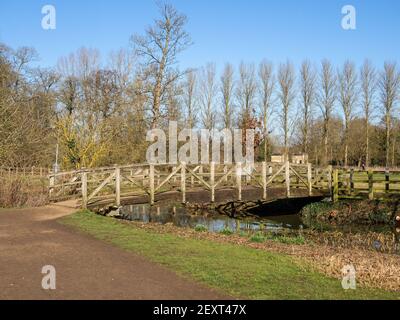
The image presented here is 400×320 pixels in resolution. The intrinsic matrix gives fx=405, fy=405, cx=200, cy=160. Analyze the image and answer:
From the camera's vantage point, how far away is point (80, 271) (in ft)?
21.5

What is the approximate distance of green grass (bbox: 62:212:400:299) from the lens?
5.70 meters

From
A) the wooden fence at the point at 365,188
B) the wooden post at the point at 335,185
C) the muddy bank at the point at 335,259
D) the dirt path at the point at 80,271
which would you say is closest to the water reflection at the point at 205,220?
the wooden post at the point at 335,185

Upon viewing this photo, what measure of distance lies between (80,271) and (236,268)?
2578 mm

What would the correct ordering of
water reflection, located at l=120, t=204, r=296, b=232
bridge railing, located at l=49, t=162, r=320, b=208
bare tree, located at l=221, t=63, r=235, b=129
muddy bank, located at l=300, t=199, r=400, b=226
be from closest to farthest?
bridge railing, located at l=49, t=162, r=320, b=208
water reflection, located at l=120, t=204, r=296, b=232
muddy bank, located at l=300, t=199, r=400, b=226
bare tree, located at l=221, t=63, r=235, b=129

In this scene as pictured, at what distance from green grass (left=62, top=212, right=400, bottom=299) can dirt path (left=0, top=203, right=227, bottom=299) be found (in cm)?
36

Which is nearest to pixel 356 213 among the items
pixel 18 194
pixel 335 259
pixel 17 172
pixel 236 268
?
pixel 335 259

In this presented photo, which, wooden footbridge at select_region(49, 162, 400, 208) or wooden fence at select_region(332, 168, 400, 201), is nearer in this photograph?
wooden footbridge at select_region(49, 162, 400, 208)

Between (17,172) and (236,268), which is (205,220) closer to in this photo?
(17,172)

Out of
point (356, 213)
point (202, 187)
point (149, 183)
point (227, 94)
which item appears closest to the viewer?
point (149, 183)

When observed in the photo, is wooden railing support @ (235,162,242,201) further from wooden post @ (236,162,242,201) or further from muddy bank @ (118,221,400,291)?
muddy bank @ (118,221,400,291)

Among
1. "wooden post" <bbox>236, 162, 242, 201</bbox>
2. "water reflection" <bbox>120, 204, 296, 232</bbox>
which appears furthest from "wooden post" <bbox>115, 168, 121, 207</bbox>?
"wooden post" <bbox>236, 162, 242, 201</bbox>

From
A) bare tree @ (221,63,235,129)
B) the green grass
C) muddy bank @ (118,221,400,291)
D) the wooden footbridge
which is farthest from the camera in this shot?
bare tree @ (221,63,235,129)

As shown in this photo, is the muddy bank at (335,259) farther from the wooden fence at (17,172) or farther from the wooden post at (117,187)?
the wooden fence at (17,172)

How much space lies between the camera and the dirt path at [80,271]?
5.46 m
